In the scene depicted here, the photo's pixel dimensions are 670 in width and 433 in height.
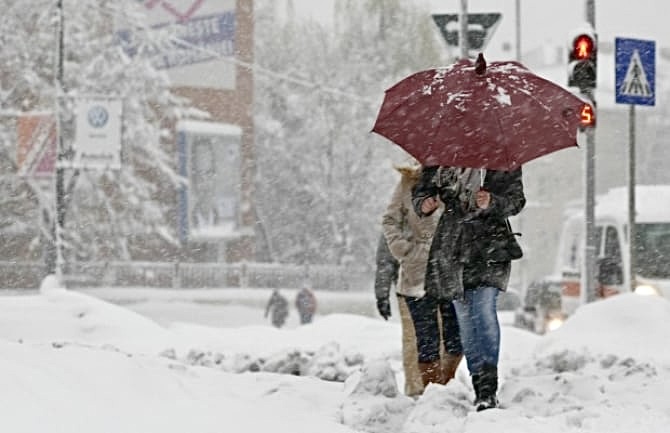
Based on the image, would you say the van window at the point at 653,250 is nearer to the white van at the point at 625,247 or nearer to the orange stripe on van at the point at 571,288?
the white van at the point at 625,247

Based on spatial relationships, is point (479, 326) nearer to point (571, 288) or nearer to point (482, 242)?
point (482, 242)

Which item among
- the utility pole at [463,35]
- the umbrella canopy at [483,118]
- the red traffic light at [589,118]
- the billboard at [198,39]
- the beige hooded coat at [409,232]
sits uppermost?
the billboard at [198,39]

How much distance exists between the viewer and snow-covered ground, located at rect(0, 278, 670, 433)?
4.93 m

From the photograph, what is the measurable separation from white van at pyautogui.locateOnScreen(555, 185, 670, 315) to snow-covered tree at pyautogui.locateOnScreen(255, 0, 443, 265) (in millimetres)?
31431

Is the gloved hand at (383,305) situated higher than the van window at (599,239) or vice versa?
the van window at (599,239)

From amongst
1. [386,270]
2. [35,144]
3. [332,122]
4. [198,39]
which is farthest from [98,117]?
[332,122]

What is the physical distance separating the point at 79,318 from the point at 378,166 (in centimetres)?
3713

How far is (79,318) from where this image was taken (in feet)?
40.1


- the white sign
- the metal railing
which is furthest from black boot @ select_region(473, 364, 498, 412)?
the metal railing

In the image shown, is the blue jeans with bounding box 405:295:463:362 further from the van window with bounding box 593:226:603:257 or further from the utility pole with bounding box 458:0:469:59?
the utility pole with bounding box 458:0:469:59

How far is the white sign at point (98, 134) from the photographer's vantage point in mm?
24781

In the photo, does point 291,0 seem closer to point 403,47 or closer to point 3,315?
point 403,47

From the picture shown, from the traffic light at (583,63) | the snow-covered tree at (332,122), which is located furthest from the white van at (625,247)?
the snow-covered tree at (332,122)

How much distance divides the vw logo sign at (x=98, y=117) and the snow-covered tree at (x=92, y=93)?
10474mm
